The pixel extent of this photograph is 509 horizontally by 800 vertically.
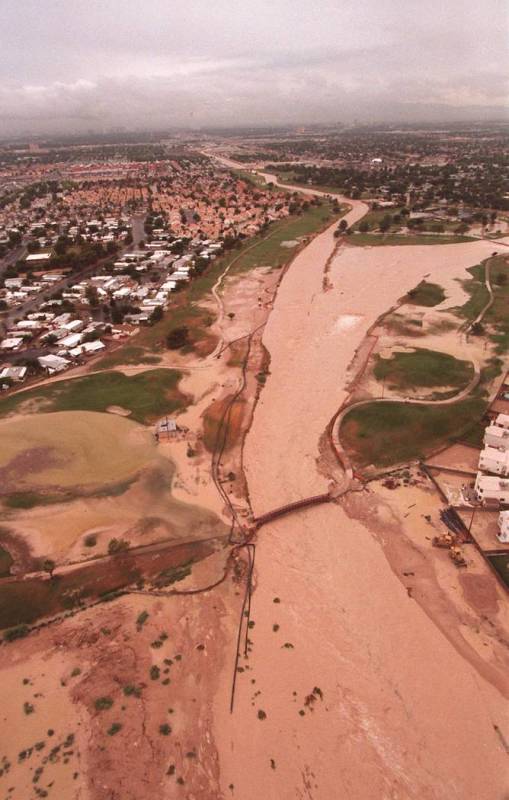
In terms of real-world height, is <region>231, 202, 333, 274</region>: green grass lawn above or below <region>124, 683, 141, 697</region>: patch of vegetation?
above

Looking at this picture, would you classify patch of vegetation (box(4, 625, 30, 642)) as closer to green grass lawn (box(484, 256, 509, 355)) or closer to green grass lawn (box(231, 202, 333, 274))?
green grass lawn (box(484, 256, 509, 355))

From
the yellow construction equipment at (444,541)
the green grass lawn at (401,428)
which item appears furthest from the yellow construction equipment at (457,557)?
the green grass lawn at (401,428)

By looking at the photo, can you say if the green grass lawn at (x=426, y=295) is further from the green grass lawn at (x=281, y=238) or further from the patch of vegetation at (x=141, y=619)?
the patch of vegetation at (x=141, y=619)

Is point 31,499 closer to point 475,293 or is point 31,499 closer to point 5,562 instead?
point 5,562

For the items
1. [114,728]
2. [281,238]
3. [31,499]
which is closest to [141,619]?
[114,728]

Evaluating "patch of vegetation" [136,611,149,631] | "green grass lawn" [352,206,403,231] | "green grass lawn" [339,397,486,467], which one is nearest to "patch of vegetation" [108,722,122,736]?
"patch of vegetation" [136,611,149,631]

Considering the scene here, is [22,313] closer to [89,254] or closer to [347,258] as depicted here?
[89,254]
